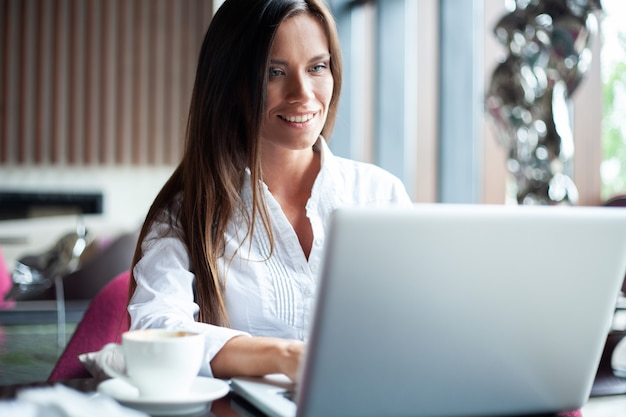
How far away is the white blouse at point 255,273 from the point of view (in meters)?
1.24

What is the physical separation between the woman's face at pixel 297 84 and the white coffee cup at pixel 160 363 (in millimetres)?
664

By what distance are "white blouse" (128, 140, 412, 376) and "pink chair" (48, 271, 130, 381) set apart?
167 millimetres

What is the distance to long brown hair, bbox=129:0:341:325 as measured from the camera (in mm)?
1341

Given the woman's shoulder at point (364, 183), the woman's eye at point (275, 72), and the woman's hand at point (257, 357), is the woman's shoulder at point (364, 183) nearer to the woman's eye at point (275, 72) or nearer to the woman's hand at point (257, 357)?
the woman's eye at point (275, 72)

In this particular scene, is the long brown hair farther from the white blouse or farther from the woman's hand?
the woman's hand

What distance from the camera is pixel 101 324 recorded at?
4.75 ft

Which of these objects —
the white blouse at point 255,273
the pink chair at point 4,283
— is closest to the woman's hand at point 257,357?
the white blouse at point 255,273

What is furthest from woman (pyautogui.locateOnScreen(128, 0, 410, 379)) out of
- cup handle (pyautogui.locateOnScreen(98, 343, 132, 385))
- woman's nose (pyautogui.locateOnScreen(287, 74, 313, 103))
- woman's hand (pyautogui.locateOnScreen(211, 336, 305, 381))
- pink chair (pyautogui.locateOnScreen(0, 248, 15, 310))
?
pink chair (pyautogui.locateOnScreen(0, 248, 15, 310))

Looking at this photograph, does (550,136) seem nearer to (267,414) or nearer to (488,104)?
(488,104)

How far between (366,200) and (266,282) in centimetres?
32

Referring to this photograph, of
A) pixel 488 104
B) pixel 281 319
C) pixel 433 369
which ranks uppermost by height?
pixel 488 104

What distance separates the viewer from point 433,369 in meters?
0.74

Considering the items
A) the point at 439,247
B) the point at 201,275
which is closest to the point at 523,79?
the point at 201,275

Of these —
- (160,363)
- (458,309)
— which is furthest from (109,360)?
(458,309)
